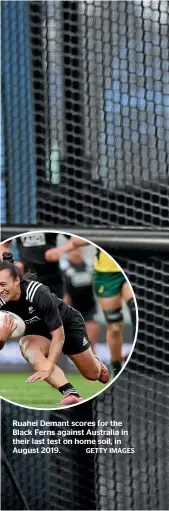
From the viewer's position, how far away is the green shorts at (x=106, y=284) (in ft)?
4.74

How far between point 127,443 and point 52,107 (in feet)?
2.09

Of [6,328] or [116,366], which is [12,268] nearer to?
[6,328]

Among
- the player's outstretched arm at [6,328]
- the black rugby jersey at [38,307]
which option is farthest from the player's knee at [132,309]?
the player's outstretched arm at [6,328]

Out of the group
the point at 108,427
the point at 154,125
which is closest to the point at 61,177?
the point at 154,125

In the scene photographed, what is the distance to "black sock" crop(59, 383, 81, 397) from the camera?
1455 millimetres

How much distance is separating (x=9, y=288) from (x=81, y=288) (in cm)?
13

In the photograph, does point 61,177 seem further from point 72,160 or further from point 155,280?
point 155,280

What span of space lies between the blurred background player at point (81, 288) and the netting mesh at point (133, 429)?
75mm

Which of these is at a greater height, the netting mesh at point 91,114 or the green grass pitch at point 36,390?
the netting mesh at point 91,114

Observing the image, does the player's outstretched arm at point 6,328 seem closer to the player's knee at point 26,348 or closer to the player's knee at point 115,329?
the player's knee at point 26,348

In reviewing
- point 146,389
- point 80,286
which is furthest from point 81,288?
point 146,389

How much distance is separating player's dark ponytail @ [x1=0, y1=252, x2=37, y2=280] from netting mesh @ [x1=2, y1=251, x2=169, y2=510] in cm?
17

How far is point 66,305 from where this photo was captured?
1.45 meters

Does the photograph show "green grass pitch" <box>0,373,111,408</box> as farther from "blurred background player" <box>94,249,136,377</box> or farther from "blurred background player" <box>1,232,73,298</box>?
"blurred background player" <box>1,232,73,298</box>
